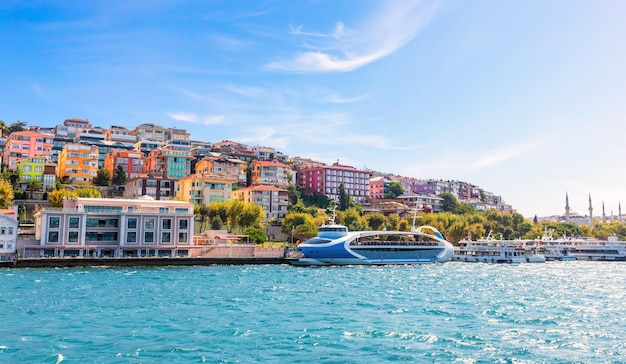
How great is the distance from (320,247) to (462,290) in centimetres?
2418

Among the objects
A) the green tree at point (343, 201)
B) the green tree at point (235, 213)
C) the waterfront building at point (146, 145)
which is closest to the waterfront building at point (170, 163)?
the waterfront building at point (146, 145)

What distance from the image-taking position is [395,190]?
12700 centimetres

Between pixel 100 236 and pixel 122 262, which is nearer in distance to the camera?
pixel 122 262

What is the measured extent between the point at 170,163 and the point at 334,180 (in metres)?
33.1

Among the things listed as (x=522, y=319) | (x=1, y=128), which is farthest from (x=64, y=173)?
(x=522, y=319)

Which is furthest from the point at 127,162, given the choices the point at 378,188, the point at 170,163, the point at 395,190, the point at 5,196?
the point at 395,190

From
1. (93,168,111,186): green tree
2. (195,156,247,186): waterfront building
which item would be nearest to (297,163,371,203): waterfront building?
(195,156,247,186): waterfront building

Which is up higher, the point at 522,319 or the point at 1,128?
the point at 1,128

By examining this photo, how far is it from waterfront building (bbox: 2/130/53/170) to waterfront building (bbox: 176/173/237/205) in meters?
22.6

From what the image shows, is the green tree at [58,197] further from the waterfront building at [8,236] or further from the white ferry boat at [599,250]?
the white ferry boat at [599,250]

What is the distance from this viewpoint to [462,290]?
124 feet

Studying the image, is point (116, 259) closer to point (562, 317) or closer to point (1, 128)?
point (562, 317)

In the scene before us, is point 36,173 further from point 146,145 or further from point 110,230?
point 146,145

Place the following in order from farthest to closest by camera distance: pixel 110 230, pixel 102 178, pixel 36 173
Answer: pixel 102 178 → pixel 36 173 → pixel 110 230
